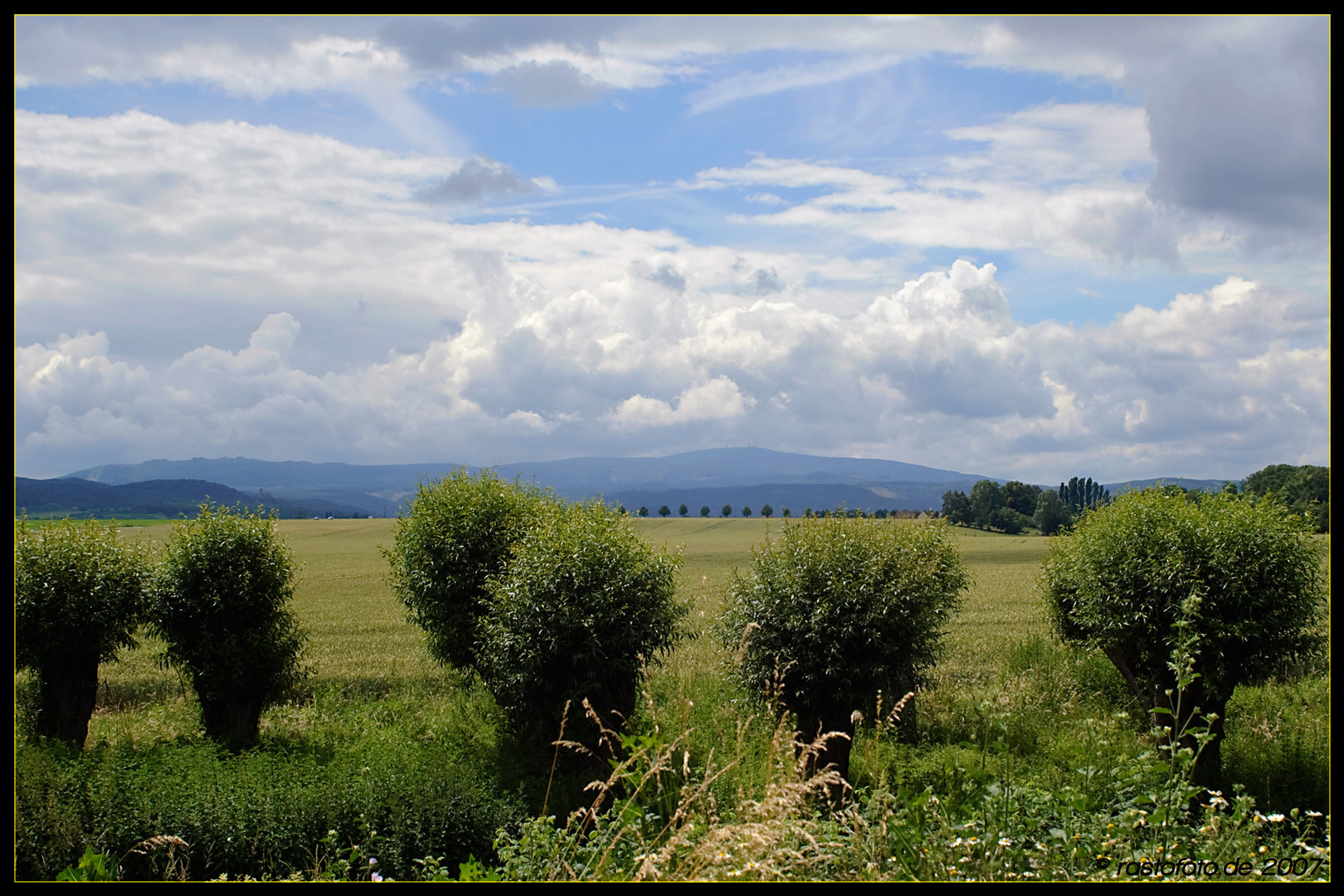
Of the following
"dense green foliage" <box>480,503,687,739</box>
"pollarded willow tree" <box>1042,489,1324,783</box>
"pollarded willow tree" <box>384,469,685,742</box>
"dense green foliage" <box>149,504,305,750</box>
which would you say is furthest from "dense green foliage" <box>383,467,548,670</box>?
"pollarded willow tree" <box>1042,489,1324,783</box>

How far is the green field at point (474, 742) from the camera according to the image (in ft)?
34.1

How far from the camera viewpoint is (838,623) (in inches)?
525

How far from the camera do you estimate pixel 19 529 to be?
49.4ft

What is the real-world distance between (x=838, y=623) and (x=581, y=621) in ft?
14.2

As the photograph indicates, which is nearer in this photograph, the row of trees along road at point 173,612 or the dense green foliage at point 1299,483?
the row of trees along road at point 173,612

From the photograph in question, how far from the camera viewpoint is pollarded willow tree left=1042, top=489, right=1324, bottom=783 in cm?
1434

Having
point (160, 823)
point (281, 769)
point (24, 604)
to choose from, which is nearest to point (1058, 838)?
point (160, 823)

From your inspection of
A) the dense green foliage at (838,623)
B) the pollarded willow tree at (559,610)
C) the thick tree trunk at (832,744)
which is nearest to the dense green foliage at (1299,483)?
the dense green foliage at (838,623)

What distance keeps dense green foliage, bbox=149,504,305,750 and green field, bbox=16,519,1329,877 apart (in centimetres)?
82

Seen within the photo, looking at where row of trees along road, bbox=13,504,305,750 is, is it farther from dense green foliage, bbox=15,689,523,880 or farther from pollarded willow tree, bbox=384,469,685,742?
pollarded willow tree, bbox=384,469,685,742

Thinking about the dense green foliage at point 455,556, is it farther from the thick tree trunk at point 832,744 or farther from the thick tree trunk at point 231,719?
the thick tree trunk at point 832,744

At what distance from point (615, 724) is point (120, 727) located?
10.5 meters

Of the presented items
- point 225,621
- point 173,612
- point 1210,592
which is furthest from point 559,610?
point 1210,592

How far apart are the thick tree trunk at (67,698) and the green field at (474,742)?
447 mm
